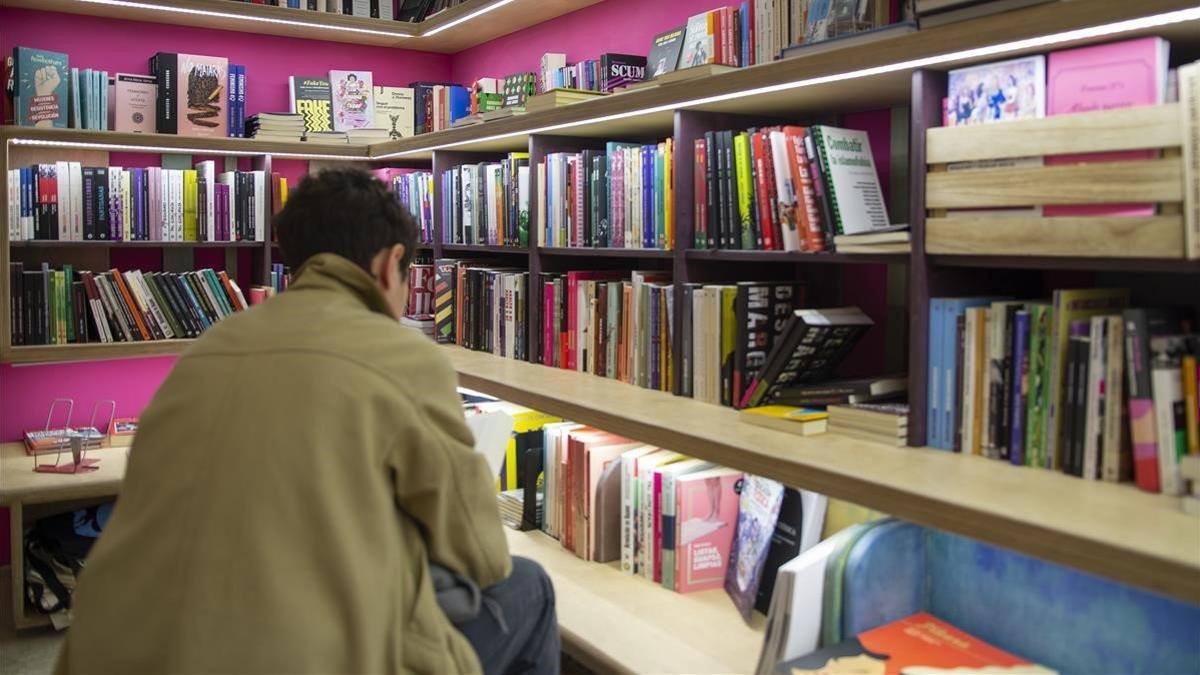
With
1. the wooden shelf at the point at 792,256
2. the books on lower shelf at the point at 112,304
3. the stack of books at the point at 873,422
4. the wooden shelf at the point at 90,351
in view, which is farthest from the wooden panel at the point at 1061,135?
the books on lower shelf at the point at 112,304

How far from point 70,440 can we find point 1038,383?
3308 mm

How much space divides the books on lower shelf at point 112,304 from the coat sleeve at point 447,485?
8.90 feet

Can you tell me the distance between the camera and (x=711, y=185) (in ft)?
7.75

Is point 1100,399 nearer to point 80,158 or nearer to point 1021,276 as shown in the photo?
point 1021,276

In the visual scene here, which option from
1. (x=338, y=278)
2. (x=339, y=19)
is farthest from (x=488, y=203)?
(x=338, y=278)

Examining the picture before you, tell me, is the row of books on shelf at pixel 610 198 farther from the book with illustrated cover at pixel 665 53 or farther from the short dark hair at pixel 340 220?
the short dark hair at pixel 340 220

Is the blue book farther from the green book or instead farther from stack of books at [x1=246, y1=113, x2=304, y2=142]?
the green book

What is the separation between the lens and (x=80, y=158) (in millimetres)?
3900

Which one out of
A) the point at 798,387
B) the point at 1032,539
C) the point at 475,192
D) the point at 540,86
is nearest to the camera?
the point at 1032,539

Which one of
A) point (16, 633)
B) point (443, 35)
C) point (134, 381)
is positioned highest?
point (443, 35)

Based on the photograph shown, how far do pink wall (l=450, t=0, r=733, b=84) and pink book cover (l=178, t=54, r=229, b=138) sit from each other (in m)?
1.07

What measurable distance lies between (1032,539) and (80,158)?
3.73 meters

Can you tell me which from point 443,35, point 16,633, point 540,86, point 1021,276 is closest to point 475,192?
point 540,86

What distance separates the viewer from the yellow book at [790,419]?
201cm
